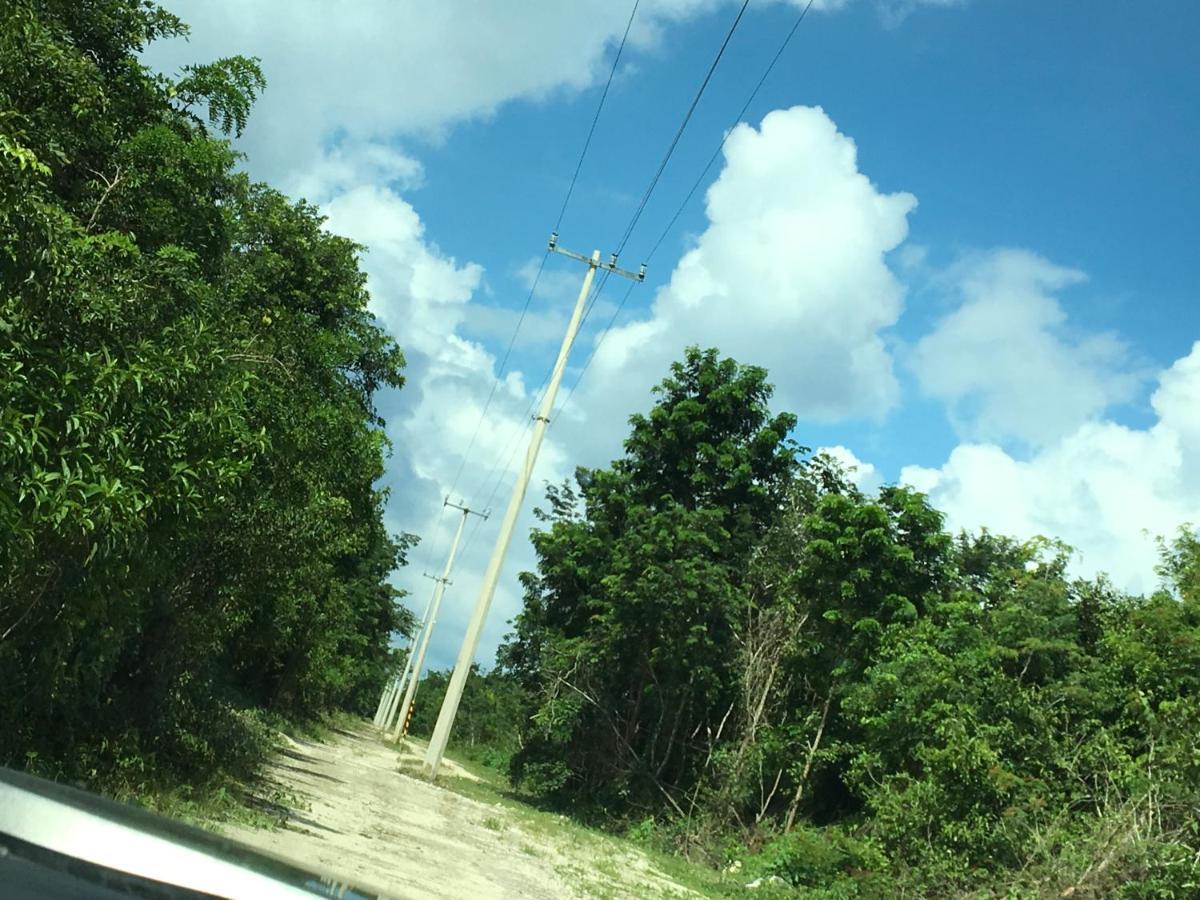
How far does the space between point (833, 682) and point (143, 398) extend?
19705mm

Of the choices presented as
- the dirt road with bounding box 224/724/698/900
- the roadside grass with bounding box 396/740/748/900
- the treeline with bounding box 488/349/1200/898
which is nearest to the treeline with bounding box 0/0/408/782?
the dirt road with bounding box 224/724/698/900

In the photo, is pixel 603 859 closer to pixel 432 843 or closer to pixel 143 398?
pixel 432 843

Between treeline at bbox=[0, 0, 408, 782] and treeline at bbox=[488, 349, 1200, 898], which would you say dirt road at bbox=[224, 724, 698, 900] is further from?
treeline at bbox=[488, 349, 1200, 898]

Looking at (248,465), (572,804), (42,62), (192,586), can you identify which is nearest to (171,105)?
(42,62)

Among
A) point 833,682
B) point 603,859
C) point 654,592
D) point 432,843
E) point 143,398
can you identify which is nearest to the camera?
point 143,398

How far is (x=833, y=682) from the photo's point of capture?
2409 centimetres

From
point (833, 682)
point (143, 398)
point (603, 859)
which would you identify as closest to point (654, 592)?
point (833, 682)

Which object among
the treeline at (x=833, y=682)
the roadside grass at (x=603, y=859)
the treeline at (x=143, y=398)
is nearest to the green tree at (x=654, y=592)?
the treeline at (x=833, y=682)

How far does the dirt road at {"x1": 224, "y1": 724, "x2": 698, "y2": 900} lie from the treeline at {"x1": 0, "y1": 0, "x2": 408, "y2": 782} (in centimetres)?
190

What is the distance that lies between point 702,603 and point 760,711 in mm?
2861

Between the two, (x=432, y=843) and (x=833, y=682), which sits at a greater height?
(x=833, y=682)

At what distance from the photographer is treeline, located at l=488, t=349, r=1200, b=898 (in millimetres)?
15172

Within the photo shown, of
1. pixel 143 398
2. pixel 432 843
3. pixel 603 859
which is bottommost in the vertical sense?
pixel 603 859

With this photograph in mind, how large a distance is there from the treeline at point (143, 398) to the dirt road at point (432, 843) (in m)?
1.90
